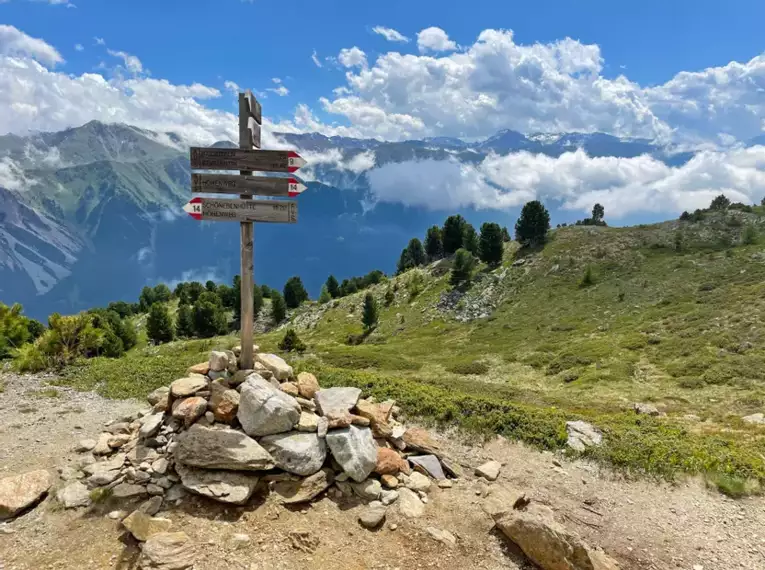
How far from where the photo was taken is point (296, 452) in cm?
949

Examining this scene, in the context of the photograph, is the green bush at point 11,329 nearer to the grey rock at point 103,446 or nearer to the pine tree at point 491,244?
the grey rock at point 103,446

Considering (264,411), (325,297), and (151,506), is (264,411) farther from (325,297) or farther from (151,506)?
(325,297)

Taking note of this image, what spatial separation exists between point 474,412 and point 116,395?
1329 centimetres

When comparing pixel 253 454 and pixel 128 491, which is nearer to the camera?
pixel 128 491

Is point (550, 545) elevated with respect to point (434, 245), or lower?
lower

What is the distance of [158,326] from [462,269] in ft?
208

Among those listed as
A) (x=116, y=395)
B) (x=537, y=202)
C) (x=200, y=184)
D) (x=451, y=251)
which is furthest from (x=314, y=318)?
(x=200, y=184)

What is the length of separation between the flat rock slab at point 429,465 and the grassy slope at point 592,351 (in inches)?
120

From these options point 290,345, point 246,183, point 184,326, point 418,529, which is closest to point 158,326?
point 184,326

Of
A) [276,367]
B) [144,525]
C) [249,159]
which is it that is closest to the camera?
[144,525]

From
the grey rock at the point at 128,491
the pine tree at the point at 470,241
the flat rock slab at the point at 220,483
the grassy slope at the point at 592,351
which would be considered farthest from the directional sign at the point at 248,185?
the pine tree at the point at 470,241

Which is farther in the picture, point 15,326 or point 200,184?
point 15,326

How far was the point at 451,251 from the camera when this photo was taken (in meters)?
110

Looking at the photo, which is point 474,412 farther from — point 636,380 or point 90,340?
point 636,380
